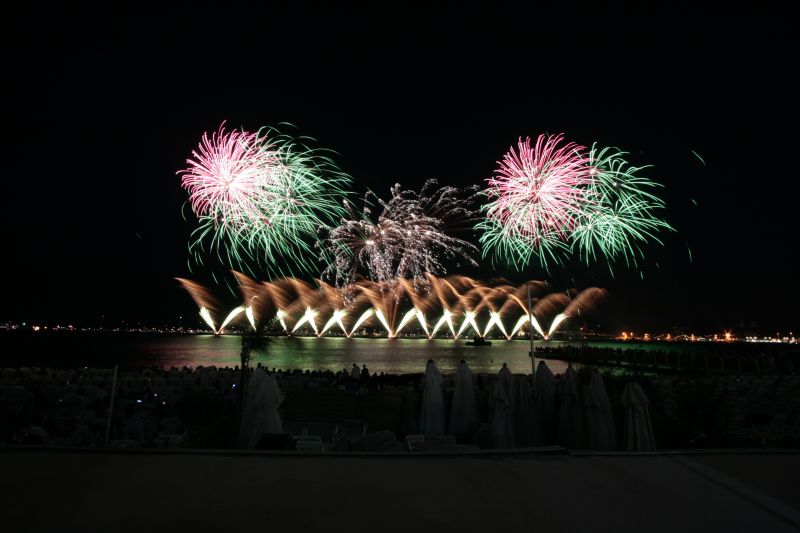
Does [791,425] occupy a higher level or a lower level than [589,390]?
lower

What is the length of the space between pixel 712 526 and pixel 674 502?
0.26m

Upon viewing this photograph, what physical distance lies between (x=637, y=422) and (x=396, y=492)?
6040mm

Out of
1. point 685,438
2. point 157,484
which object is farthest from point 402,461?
point 685,438

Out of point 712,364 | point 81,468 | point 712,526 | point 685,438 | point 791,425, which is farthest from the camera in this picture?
point 712,364

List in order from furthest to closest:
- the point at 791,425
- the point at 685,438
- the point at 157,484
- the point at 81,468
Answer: the point at 791,425
the point at 685,438
the point at 81,468
the point at 157,484

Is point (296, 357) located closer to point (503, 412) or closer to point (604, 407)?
point (503, 412)

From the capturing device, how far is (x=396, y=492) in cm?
255

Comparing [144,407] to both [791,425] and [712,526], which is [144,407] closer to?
[712,526]

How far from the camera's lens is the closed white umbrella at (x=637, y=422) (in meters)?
7.07

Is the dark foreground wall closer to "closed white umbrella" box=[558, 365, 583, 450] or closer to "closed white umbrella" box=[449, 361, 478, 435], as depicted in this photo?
"closed white umbrella" box=[558, 365, 583, 450]

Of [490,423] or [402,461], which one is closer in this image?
[402,461]

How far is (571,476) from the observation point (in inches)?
111

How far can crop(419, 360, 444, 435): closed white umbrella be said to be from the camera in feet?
29.5

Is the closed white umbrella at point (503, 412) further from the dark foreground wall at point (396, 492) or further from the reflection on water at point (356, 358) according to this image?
the reflection on water at point (356, 358)
